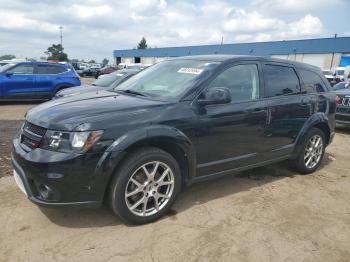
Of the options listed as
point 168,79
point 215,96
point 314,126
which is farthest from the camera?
point 314,126

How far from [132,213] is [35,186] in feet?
3.17

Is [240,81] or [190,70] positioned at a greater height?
[190,70]

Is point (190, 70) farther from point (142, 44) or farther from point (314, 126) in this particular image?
point (142, 44)

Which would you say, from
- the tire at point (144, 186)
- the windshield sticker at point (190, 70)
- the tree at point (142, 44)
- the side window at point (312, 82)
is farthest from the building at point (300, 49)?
the tree at point (142, 44)

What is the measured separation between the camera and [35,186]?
331cm

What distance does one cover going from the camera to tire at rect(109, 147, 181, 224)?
11.1 feet

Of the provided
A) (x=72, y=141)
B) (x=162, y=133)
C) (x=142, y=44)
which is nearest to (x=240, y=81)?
(x=162, y=133)

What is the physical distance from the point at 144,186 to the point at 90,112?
92cm

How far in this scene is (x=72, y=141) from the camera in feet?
10.4

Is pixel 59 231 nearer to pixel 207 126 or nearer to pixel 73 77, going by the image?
Answer: pixel 207 126

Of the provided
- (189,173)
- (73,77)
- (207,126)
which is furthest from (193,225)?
(73,77)

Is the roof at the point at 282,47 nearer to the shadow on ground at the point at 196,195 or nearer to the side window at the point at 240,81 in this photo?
the shadow on ground at the point at 196,195

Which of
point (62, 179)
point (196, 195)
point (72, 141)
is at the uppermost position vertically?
point (72, 141)

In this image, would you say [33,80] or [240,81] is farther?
[33,80]
